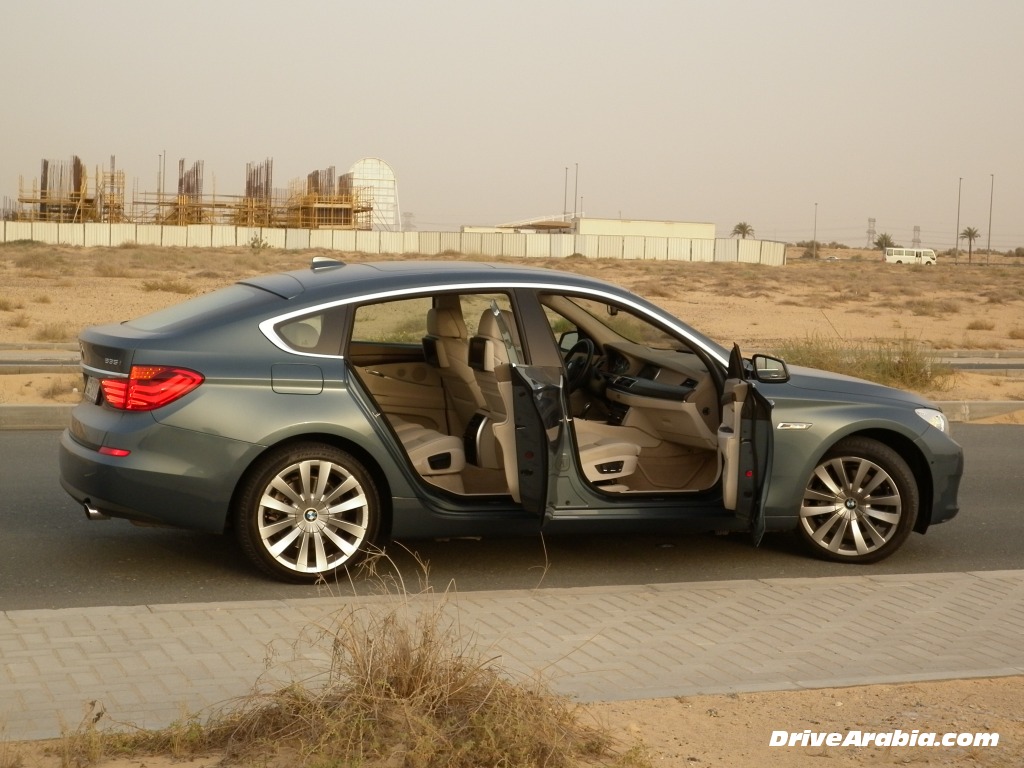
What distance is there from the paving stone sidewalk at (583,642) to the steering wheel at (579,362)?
1955 mm

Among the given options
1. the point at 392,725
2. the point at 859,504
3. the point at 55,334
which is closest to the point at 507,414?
the point at 859,504

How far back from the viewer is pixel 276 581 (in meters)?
6.90

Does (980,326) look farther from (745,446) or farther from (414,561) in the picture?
(414,561)

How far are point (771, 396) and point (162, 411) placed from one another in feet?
10.8

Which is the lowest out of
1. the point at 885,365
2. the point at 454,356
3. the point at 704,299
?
the point at 885,365

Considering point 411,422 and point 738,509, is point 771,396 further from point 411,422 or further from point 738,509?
point 411,422

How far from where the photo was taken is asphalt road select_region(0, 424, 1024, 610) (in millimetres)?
6812

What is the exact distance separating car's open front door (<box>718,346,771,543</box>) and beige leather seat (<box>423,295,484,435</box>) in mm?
1427

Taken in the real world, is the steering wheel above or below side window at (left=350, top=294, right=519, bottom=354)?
above

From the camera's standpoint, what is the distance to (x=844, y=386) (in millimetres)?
7734

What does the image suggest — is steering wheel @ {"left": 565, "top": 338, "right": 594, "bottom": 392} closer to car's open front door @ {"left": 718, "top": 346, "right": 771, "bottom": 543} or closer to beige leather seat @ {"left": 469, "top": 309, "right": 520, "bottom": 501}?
beige leather seat @ {"left": 469, "top": 309, "right": 520, "bottom": 501}

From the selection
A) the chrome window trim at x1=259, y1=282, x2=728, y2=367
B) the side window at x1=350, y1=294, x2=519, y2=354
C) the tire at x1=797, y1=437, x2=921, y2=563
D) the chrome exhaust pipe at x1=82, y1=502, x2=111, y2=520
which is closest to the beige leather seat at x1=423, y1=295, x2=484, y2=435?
the chrome window trim at x1=259, y1=282, x2=728, y2=367

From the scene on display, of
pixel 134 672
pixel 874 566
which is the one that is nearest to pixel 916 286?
pixel 874 566

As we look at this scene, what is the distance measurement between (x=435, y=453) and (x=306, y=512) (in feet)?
2.99
